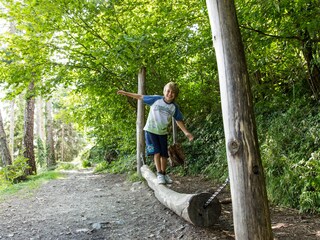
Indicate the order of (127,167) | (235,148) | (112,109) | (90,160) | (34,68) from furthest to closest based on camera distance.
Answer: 1. (90,160)
2. (127,167)
3. (112,109)
4. (34,68)
5. (235,148)

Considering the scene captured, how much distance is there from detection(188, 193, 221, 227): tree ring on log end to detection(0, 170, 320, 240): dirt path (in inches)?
3.8

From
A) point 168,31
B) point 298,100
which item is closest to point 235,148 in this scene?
point 298,100

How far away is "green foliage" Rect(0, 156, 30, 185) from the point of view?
10.4 meters

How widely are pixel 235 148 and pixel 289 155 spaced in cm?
300

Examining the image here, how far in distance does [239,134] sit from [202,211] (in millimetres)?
1455

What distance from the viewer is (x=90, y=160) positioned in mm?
20000

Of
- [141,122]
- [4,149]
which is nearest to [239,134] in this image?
[141,122]

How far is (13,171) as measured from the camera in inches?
419

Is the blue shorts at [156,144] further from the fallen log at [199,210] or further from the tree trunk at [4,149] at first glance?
the tree trunk at [4,149]

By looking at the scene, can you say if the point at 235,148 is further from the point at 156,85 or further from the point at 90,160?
the point at 90,160

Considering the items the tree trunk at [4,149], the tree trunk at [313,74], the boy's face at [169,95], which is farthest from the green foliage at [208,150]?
the tree trunk at [4,149]

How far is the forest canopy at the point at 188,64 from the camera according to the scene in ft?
16.8

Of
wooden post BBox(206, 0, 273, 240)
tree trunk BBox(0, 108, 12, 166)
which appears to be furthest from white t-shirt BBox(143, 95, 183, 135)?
tree trunk BBox(0, 108, 12, 166)

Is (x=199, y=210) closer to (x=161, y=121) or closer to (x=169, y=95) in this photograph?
(x=161, y=121)
